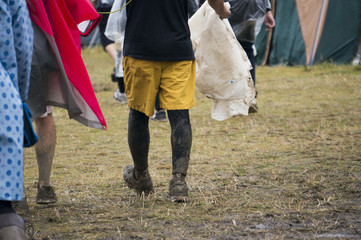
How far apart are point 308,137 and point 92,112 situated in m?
2.64

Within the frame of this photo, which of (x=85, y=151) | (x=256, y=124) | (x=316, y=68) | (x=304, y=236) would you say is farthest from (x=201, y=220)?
(x=316, y=68)

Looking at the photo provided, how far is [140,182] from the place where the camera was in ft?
→ 12.3

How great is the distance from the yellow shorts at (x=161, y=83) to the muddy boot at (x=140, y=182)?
419 millimetres

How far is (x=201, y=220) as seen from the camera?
321cm

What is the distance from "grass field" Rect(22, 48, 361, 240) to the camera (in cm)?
309

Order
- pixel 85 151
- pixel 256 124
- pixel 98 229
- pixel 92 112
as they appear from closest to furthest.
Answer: pixel 98 229 < pixel 92 112 < pixel 85 151 < pixel 256 124

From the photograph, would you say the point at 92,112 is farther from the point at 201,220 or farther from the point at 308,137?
the point at 308,137

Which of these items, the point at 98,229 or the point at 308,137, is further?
the point at 308,137

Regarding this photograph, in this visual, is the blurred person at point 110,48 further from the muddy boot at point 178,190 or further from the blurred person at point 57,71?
the muddy boot at point 178,190

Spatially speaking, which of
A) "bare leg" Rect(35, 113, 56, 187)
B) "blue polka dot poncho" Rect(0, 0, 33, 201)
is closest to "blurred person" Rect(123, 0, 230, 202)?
"bare leg" Rect(35, 113, 56, 187)

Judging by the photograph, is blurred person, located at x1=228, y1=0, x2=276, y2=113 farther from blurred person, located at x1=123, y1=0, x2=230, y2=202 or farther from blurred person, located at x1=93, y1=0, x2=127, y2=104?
blurred person, located at x1=123, y1=0, x2=230, y2=202

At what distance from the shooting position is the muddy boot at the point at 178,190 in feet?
11.7

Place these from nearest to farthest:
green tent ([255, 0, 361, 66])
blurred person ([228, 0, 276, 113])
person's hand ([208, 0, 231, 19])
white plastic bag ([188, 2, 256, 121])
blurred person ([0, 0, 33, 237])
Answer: blurred person ([0, 0, 33, 237]), person's hand ([208, 0, 231, 19]), white plastic bag ([188, 2, 256, 121]), blurred person ([228, 0, 276, 113]), green tent ([255, 0, 361, 66])

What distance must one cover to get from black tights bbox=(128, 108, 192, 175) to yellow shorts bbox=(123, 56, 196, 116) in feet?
0.23
